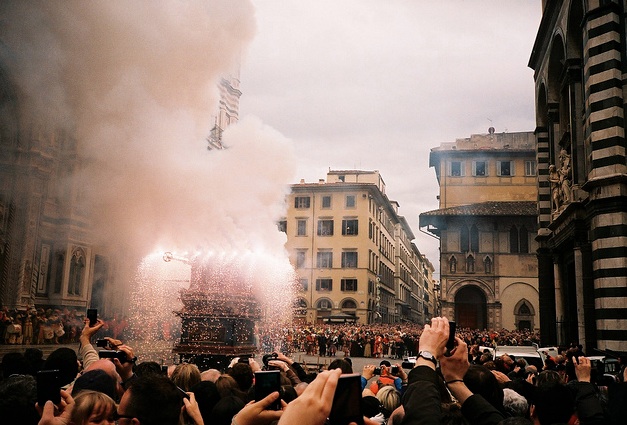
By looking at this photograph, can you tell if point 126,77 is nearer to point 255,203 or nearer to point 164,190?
point 164,190

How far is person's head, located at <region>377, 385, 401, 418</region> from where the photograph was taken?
500 cm

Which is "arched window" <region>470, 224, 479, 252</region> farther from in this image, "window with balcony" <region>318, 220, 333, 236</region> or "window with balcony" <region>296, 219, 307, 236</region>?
"window with balcony" <region>296, 219, 307, 236</region>

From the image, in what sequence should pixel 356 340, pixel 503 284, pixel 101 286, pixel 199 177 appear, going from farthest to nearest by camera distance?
pixel 503 284 → pixel 356 340 → pixel 101 286 → pixel 199 177

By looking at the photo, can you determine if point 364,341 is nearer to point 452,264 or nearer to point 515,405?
point 452,264

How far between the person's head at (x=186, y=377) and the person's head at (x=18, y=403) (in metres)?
1.84

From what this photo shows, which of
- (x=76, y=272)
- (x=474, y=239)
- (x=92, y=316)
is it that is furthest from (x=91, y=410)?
(x=474, y=239)

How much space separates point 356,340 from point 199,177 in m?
15.3

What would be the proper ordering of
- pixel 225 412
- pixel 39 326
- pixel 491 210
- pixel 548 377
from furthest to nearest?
pixel 491 210
pixel 39 326
pixel 548 377
pixel 225 412

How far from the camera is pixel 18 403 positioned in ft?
11.2

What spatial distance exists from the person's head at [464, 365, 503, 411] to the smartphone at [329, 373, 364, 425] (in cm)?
215

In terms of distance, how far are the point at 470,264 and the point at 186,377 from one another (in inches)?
1498

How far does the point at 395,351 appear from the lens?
3428 centimetres

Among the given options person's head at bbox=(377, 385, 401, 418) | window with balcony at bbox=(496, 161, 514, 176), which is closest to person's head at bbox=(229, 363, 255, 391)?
person's head at bbox=(377, 385, 401, 418)

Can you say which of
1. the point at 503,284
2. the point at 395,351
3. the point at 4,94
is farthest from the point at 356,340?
the point at 4,94
